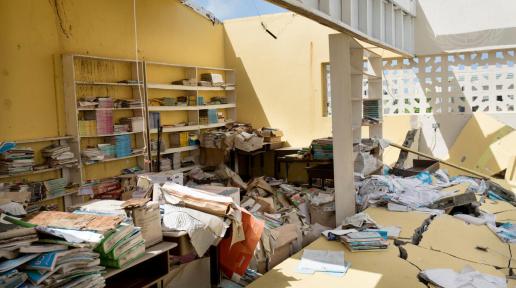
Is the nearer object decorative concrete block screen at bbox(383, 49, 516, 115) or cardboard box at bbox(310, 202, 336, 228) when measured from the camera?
cardboard box at bbox(310, 202, 336, 228)

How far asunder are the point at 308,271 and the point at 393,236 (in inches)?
46.8

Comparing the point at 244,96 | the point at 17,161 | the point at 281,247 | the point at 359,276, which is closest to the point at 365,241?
the point at 359,276

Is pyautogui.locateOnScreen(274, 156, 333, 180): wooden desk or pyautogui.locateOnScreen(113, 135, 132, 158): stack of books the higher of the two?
pyautogui.locateOnScreen(113, 135, 132, 158): stack of books

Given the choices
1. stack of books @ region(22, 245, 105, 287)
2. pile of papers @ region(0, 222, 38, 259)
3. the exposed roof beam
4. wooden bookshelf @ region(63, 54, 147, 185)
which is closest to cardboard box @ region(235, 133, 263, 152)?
wooden bookshelf @ region(63, 54, 147, 185)

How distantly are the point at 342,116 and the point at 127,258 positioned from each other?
2.99 metres

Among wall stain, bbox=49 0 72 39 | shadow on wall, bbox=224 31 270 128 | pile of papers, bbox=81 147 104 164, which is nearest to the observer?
wall stain, bbox=49 0 72 39

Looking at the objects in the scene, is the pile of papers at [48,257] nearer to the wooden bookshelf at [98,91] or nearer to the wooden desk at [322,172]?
the wooden bookshelf at [98,91]

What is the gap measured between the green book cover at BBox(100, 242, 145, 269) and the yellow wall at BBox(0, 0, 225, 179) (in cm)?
338

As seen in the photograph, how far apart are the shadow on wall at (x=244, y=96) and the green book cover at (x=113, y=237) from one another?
6338 millimetres

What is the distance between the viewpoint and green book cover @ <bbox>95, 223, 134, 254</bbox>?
7.78 feet

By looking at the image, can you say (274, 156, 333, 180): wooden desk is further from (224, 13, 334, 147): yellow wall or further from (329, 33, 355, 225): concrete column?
(329, 33, 355, 225): concrete column

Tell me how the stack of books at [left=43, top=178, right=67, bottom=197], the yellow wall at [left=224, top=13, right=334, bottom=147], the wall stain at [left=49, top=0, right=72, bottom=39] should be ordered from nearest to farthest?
the stack of books at [left=43, top=178, right=67, bottom=197] → the wall stain at [left=49, top=0, right=72, bottom=39] → the yellow wall at [left=224, top=13, right=334, bottom=147]

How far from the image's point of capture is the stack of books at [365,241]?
3793 millimetres

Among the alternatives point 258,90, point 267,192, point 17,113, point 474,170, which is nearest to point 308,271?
point 267,192
